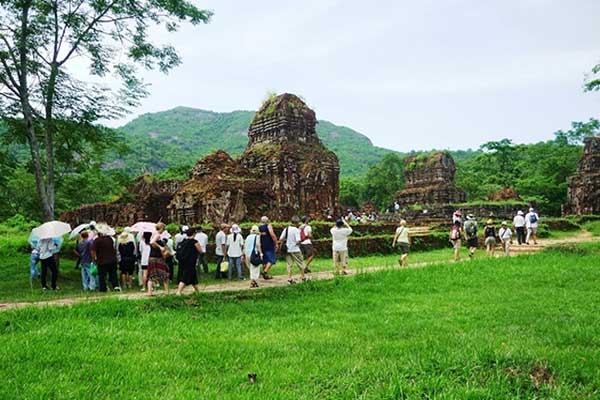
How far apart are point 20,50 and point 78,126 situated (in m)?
2.46

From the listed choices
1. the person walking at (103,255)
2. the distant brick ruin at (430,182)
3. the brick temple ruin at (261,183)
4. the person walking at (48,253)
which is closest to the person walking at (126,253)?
the person walking at (103,255)

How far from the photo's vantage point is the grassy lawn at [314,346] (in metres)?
3.82

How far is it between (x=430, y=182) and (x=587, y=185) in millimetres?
11510

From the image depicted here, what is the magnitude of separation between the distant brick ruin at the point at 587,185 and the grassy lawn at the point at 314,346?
28.7 metres

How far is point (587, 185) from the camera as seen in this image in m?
33.0

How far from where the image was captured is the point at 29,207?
34344 millimetres

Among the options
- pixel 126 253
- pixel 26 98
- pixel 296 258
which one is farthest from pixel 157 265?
pixel 26 98

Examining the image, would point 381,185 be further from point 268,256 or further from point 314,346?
point 314,346

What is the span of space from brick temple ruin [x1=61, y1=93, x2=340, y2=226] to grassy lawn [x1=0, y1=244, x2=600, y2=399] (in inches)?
468

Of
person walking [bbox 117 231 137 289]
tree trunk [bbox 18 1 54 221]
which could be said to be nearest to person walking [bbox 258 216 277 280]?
person walking [bbox 117 231 137 289]

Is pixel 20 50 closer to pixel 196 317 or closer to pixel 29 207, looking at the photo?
pixel 196 317

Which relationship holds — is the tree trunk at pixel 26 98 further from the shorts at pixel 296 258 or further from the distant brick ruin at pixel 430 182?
the distant brick ruin at pixel 430 182

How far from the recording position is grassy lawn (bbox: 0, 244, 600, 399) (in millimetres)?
3824

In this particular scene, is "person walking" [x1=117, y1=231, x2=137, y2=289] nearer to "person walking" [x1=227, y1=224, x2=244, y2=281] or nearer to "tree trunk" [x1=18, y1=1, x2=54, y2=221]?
"person walking" [x1=227, y1=224, x2=244, y2=281]
